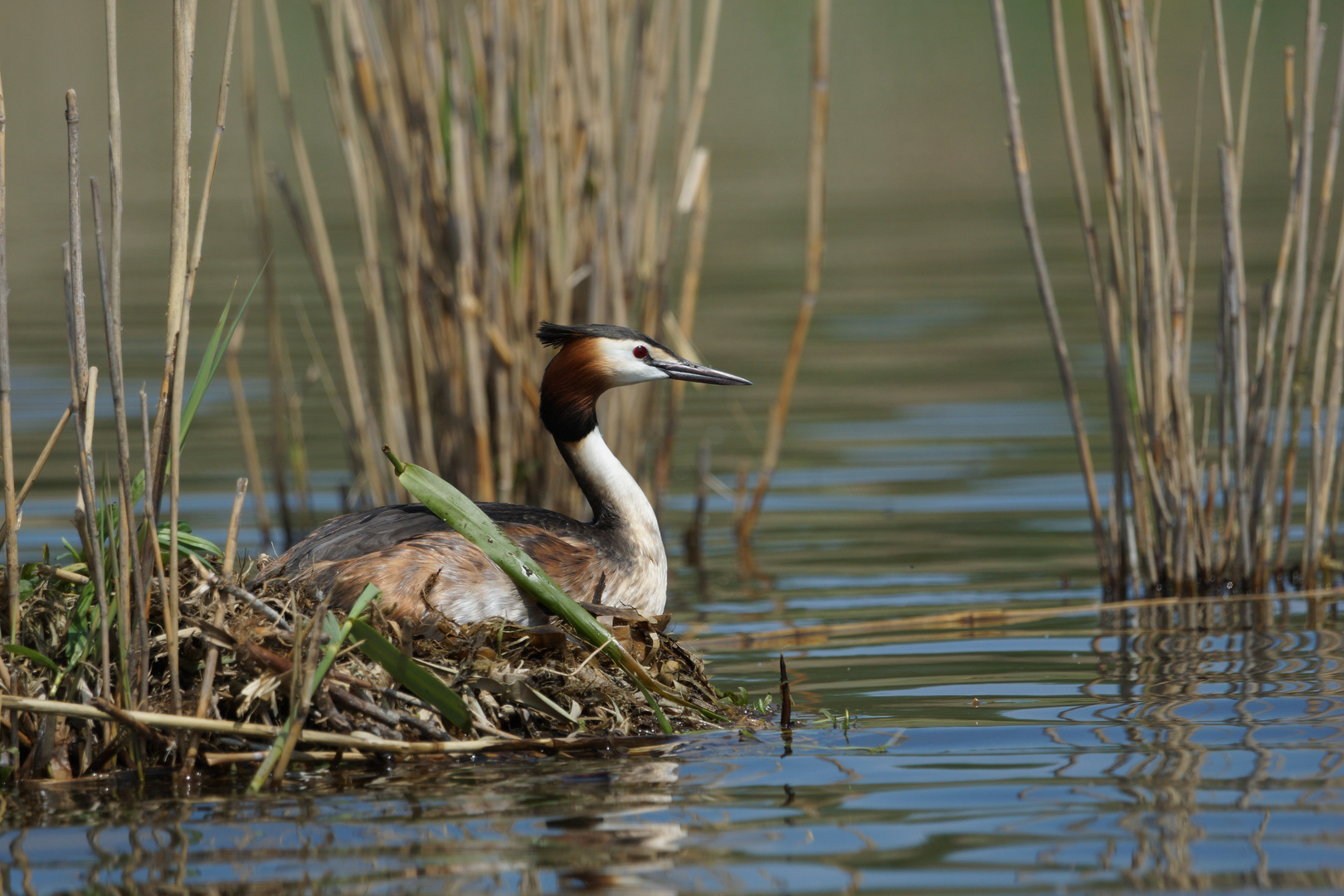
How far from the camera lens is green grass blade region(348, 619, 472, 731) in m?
4.04

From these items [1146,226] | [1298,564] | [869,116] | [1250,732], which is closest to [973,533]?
[1298,564]

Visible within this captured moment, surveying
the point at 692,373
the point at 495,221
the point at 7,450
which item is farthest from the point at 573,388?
the point at 7,450

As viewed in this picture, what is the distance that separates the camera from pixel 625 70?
22.4ft

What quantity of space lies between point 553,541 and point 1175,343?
246cm

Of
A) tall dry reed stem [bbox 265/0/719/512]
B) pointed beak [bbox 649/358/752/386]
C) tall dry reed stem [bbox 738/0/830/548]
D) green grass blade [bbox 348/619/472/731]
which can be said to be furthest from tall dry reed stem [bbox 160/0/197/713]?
A: tall dry reed stem [bbox 738/0/830/548]

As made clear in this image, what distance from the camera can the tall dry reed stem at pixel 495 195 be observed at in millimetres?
6363

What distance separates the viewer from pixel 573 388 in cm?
547

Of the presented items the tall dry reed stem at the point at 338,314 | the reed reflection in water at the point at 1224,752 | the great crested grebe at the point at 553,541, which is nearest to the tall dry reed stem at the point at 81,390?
the great crested grebe at the point at 553,541

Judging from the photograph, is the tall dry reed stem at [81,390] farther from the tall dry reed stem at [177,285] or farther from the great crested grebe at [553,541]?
the great crested grebe at [553,541]

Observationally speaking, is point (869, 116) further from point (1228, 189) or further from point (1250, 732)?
point (1250, 732)

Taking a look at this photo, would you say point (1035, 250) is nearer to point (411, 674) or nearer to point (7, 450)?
point (411, 674)

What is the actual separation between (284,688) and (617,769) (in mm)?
828

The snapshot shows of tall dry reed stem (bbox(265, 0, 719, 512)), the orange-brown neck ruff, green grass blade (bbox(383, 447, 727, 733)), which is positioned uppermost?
tall dry reed stem (bbox(265, 0, 719, 512))

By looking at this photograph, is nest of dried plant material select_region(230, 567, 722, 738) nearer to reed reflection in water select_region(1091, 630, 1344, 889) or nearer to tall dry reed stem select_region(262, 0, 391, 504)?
reed reflection in water select_region(1091, 630, 1344, 889)
